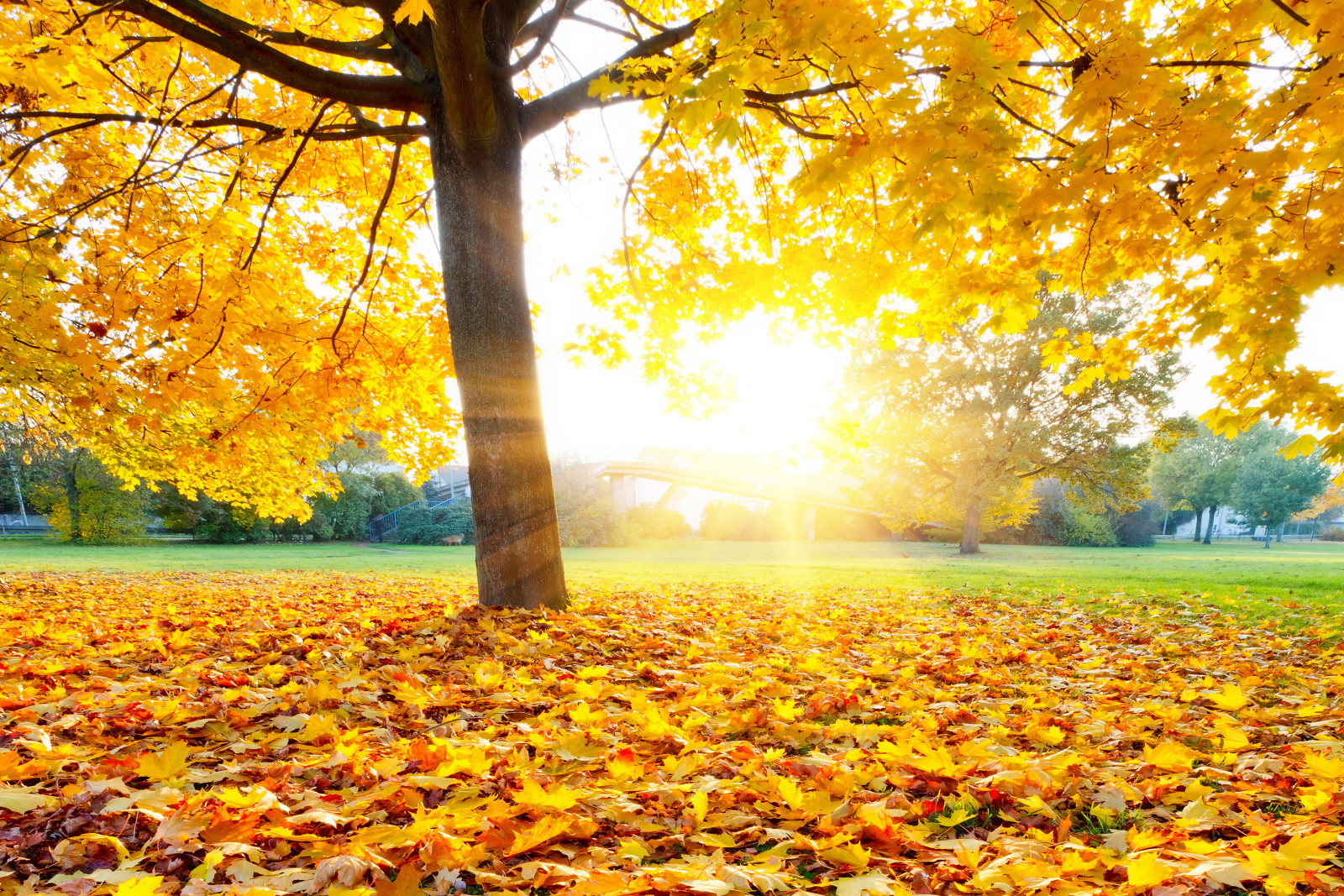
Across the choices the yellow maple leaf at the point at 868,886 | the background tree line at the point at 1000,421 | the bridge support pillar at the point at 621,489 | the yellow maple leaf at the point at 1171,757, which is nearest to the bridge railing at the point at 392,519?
the bridge support pillar at the point at 621,489

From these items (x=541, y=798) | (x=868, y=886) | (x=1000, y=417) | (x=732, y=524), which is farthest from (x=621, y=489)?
(x=868, y=886)

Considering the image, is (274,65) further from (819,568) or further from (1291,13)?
(819,568)

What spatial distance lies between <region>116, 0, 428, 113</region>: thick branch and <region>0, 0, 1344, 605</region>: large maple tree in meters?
0.02

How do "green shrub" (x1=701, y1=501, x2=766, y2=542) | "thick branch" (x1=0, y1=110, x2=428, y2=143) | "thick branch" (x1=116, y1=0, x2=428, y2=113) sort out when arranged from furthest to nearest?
"green shrub" (x1=701, y1=501, x2=766, y2=542), "thick branch" (x1=0, y1=110, x2=428, y2=143), "thick branch" (x1=116, y1=0, x2=428, y2=113)

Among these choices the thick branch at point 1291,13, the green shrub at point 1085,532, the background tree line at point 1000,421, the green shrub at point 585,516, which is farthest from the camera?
the green shrub at point 1085,532

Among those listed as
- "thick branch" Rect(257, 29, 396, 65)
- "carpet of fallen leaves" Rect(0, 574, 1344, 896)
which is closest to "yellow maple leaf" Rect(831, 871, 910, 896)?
"carpet of fallen leaves" Rect(0, 574, 1344, 896)

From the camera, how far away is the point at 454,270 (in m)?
4.99

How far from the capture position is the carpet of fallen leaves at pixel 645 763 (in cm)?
157

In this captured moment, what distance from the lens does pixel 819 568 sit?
14.7 meters

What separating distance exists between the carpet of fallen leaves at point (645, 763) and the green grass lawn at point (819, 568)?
4.34 m

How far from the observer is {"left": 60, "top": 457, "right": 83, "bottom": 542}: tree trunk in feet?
81.9

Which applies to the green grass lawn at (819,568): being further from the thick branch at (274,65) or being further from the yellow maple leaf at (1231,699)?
the thick branch at (274,65)

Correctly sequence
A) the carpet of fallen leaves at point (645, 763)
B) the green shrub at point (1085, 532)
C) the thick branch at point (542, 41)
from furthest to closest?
the green shrub at point (1085, 532)
the thick branch at point (542, 41)
the carpet of fallen leaves at point (645, 763)

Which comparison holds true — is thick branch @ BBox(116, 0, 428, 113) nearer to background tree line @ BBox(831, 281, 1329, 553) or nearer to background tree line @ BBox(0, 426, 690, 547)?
background tree line @ BBox(831, 281, 1329, 553)
